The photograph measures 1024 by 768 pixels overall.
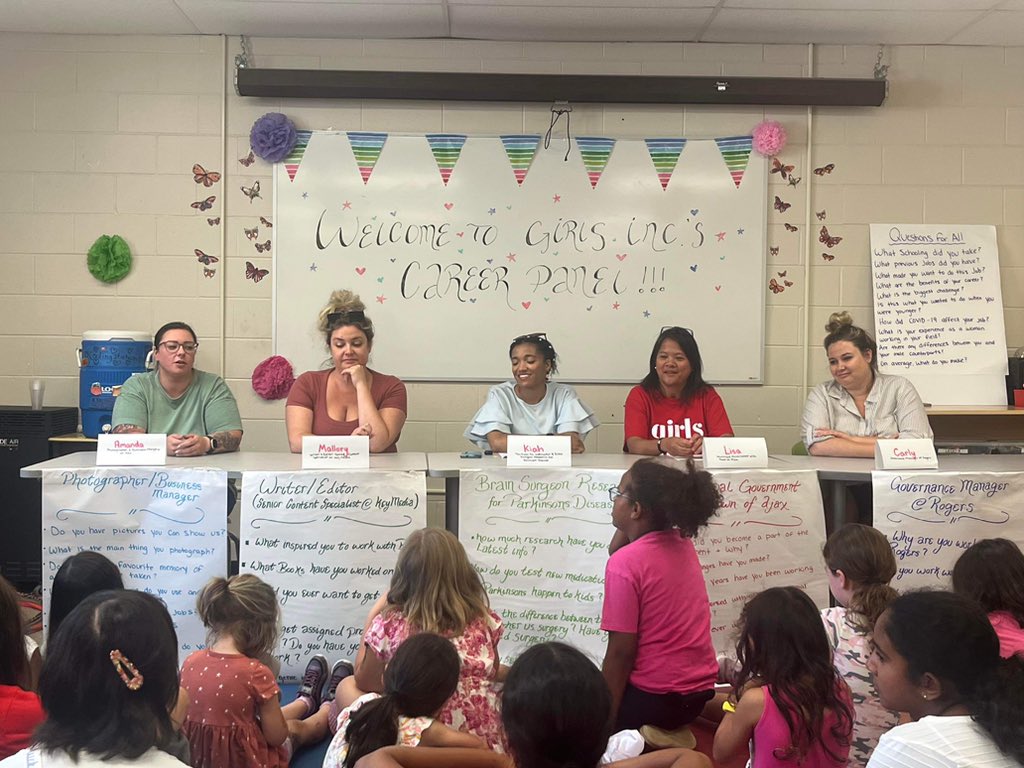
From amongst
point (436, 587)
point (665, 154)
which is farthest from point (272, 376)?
point (436, 587)

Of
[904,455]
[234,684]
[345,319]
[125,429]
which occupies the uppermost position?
[345,319]

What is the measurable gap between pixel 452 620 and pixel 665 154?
315 centimetres

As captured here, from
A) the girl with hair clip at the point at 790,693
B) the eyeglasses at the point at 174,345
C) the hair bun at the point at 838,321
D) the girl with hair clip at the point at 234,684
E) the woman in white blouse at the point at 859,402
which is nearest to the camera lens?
the girl with hair clip at the point at 790,693

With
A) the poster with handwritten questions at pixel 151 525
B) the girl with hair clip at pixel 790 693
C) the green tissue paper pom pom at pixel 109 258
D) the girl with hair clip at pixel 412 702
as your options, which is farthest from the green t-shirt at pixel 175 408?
the girl with hair clip at pixel 790 693

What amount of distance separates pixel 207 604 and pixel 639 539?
990 millimetres

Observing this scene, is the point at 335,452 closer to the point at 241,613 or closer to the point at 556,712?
the point at 241,613

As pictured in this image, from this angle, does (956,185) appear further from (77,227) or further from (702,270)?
(77,227)

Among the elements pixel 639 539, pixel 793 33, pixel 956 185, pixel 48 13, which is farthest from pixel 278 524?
pixel 956 185

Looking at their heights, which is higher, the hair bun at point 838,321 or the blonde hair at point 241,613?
the hair bun at point 838,321

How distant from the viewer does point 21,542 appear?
14.1 ft

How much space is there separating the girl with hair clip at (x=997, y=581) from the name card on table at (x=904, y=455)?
37.2 inches

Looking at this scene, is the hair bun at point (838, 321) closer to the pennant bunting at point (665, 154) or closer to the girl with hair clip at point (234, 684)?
the pennant bunting at point (665, 154)

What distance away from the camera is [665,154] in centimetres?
476

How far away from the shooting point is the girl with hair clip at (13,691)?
170 centimetres
